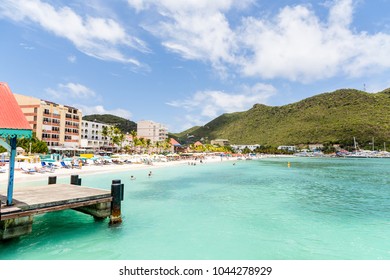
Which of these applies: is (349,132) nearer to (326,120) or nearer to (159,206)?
(326,120)

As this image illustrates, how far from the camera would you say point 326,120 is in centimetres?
18425

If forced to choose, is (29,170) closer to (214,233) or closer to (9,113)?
(9,113)

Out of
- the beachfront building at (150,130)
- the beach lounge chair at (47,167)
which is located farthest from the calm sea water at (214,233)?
the beachfront building at (150,130)

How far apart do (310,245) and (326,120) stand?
193167mm

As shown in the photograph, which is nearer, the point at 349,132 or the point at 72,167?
the point at 72,167

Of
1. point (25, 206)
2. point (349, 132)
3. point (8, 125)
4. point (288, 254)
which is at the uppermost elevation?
point (349, 132)

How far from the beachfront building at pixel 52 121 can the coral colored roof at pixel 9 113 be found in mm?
60616

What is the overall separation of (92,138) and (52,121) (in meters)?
25.4

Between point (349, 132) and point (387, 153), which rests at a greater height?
point (349, 132)

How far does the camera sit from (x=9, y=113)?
→ 36.3ft

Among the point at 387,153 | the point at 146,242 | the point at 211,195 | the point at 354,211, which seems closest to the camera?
the point at 146,242

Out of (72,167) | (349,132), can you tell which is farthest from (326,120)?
(72,167)

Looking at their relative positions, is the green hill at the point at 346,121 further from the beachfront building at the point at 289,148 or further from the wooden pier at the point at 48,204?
the wooden pier at the point at 48,204

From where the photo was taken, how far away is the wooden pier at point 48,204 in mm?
10750
